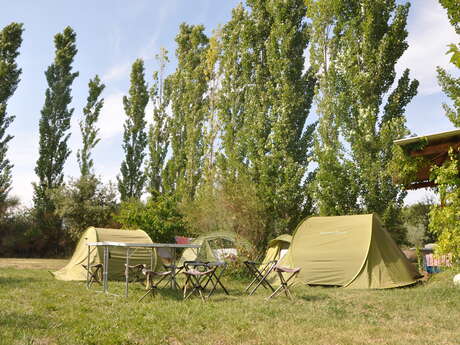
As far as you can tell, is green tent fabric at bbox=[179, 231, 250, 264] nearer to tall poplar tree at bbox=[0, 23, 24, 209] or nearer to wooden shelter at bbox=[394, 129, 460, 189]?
wooden shelter at bbox=[394, 129, 460, 189]

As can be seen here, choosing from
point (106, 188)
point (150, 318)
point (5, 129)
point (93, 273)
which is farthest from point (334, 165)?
point (5, 129)

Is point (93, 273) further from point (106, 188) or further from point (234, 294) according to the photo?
point (106, 188)

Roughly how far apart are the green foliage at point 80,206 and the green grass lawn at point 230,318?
13124 millimetres

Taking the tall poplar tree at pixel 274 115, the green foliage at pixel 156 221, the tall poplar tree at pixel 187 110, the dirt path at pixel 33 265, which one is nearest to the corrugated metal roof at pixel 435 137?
the tall poplar tree at pixel 274 115

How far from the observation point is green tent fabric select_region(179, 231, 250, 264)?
1230 cm

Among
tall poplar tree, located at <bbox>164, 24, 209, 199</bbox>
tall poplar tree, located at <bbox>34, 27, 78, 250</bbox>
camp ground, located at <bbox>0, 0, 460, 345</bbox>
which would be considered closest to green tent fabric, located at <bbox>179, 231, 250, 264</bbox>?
camp ground, located at <bbox>0, 0, 460, 345</bbox>

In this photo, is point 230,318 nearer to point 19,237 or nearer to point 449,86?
point 449,86

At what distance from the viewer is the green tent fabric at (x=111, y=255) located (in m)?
11.2

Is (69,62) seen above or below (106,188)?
above

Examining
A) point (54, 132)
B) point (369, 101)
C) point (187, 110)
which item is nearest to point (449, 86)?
point (369, 101)

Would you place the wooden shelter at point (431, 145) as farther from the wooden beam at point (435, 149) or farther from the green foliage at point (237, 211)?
the green foliage at point (237, 211)

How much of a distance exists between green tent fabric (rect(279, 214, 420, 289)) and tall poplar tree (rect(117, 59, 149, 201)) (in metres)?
16.0

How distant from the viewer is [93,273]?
968 cm

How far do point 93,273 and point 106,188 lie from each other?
13545 millimetres
